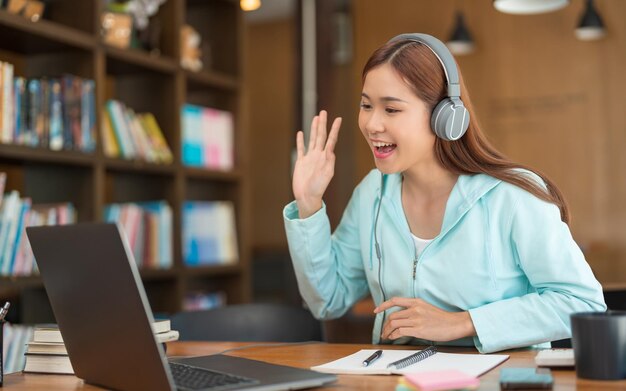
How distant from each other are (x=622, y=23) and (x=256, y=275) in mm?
3749

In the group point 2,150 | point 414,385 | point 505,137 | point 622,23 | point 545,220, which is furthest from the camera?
point 505,137

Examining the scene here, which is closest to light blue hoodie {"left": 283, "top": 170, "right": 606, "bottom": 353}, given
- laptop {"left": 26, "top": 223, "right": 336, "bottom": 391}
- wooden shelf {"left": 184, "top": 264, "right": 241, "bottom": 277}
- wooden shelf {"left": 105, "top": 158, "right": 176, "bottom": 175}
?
laptop {"left": 26, "top": 223, "right": 336, "bottom": 391}

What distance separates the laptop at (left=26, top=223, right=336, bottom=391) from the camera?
1107 millimetres

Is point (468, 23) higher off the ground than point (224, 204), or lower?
higher

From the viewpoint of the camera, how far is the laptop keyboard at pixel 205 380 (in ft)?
3.83

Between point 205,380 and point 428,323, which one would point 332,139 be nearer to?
point 428,323

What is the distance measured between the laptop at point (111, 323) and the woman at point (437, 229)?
1.35ft

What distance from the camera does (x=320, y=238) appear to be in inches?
72.3

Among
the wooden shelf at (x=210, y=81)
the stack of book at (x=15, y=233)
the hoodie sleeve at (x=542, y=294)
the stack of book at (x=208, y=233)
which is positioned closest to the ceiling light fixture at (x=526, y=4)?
the wooden shelf at (x=210, y=81)

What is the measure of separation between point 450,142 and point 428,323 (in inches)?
17.2

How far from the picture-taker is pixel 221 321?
2141 mm

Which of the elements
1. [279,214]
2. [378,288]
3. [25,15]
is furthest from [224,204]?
[279,214]

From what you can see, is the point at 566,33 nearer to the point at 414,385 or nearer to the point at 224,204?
the point at 224,204

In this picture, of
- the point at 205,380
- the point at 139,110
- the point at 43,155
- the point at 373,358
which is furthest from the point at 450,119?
the point at 139,110
